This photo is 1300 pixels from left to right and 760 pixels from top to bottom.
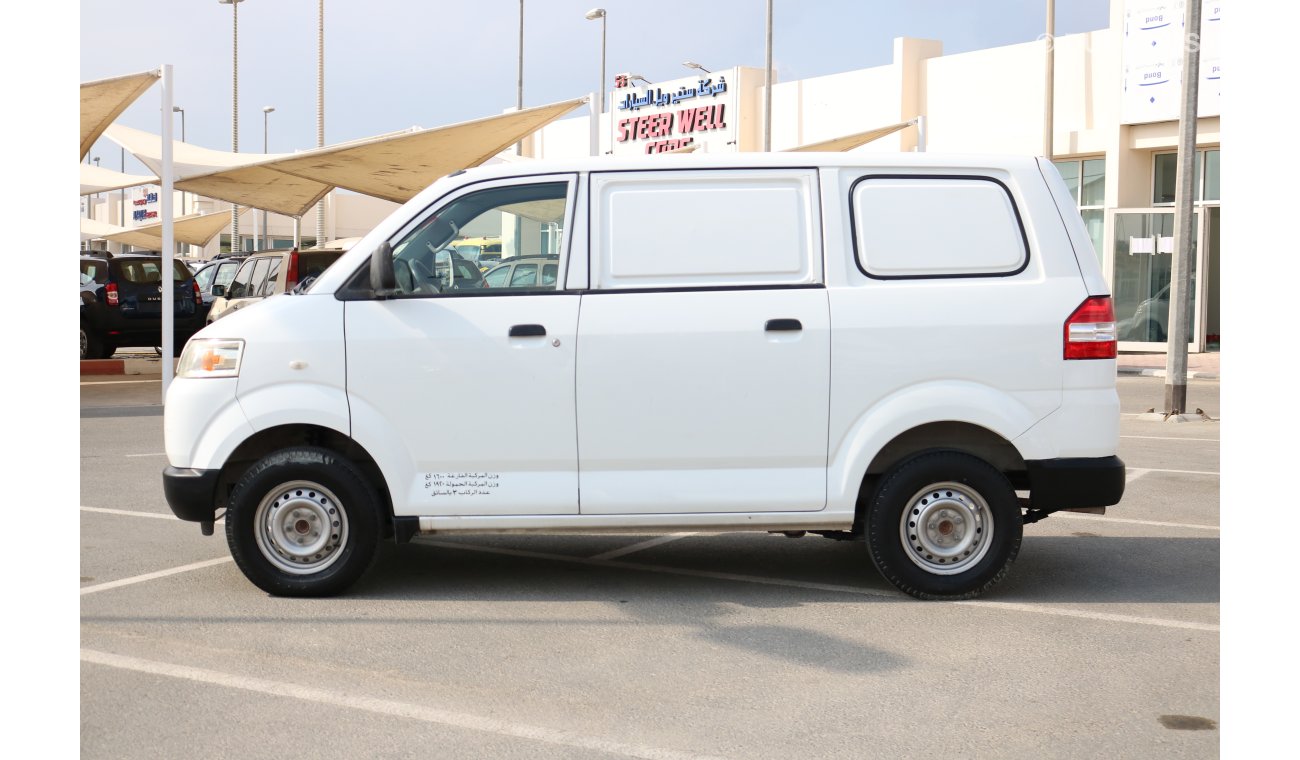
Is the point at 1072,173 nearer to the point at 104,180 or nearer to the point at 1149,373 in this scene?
the point at 1149,373

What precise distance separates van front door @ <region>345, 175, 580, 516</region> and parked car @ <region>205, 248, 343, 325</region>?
13431 millimetres

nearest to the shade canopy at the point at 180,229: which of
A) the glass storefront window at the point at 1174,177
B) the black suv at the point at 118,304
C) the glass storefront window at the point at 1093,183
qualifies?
the black suv at the point at 118,304

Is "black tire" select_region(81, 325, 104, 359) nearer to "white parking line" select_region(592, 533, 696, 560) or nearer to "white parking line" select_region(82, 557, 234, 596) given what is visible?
"white parking line" select_region(82, 557, 234, 596)

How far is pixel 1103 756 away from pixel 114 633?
13.1 feet

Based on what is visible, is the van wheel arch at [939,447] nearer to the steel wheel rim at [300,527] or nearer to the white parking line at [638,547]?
the white parking line at [638,547]

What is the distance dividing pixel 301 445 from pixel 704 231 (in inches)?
84.2

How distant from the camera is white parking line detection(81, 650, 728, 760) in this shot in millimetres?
4363

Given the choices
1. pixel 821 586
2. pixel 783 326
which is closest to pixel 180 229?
pixel 821 586

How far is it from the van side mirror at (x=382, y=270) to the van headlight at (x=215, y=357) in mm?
713

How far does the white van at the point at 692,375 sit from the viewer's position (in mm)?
6250

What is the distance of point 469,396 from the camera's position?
6273 mm

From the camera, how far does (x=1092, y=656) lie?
5.48 m

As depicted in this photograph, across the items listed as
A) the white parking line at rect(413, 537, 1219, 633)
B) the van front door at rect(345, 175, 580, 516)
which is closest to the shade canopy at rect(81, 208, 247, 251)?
the white parking line at rect(413, 537, 1219, 633)

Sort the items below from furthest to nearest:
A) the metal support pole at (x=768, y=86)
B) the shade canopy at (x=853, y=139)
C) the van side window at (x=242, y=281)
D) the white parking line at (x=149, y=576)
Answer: the metal support pole at (x=768, y=86), the shade canopy at (x=853, y=139), the van side window at (x=242, y=281), the white parking line at (x=149, y=576)
